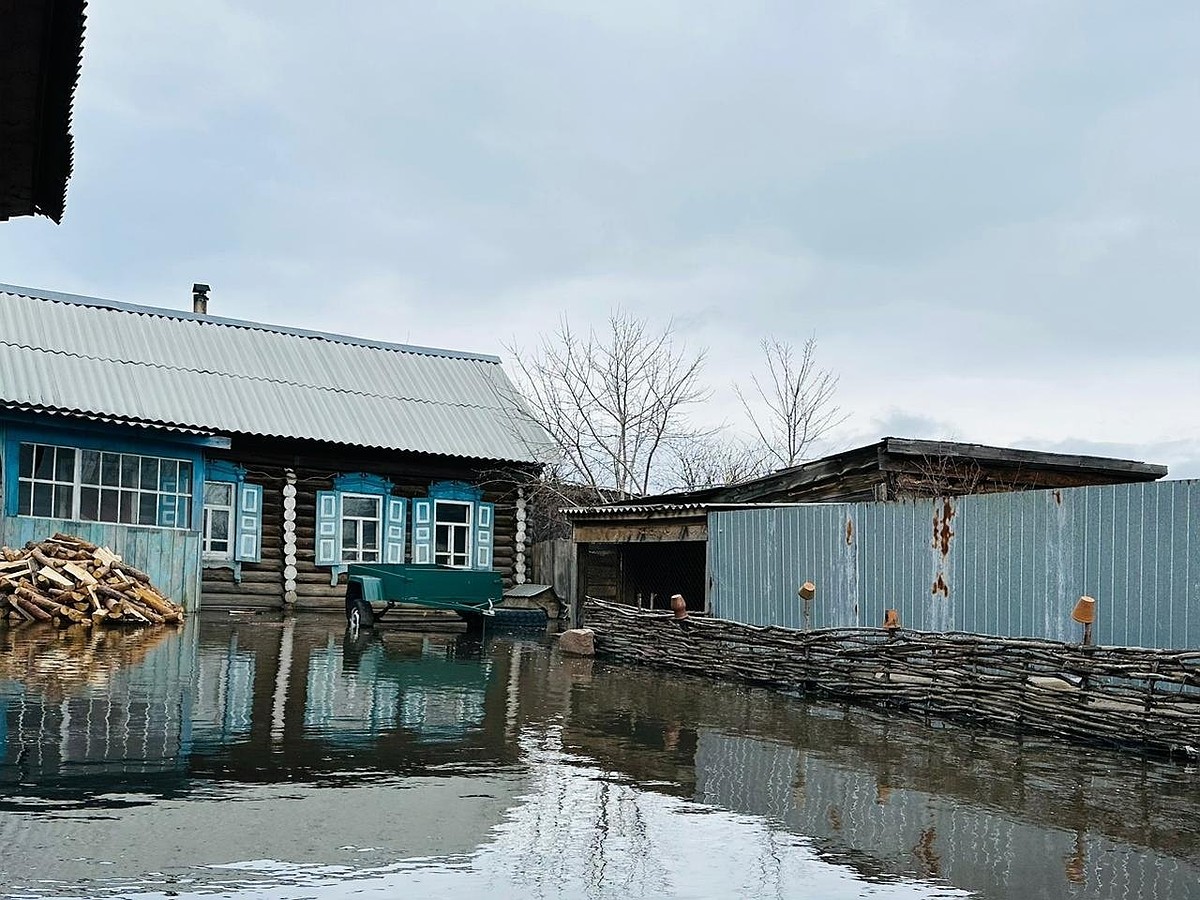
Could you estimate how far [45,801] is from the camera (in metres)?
6.91

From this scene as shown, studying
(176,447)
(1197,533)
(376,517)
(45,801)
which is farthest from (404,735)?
(376,517)

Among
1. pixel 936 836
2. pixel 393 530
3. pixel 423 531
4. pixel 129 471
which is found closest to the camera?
pixel 936 836

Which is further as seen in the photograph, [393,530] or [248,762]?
[393,530]

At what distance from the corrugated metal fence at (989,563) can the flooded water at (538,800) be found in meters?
1.69

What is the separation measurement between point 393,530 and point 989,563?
16997 millimetres

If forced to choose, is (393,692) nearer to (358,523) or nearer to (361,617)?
(361,617)

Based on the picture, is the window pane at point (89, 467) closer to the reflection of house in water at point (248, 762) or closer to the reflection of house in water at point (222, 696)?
the reflection of house in water at point (222, 696)

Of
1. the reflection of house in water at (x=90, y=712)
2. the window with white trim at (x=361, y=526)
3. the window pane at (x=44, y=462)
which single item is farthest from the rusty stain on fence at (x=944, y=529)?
the window with white trim at (x=361, y=526)

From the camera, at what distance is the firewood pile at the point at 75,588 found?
18.6 meters

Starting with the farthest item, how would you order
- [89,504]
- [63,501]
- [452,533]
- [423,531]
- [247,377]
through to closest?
1. [452,533]
2. [423,531]
3. [247,377]
4. [89,504]
5. [63,501]

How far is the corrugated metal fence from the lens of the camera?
431 inches

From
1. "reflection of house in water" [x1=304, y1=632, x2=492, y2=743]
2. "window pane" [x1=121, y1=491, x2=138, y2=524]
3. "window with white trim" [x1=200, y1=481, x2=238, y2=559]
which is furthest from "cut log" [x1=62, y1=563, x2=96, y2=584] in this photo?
"window with white trim" [x1=200, y1=481, x2=238, y2=559]

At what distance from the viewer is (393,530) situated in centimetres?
2742

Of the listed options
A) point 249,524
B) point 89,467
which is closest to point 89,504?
point 89,467
